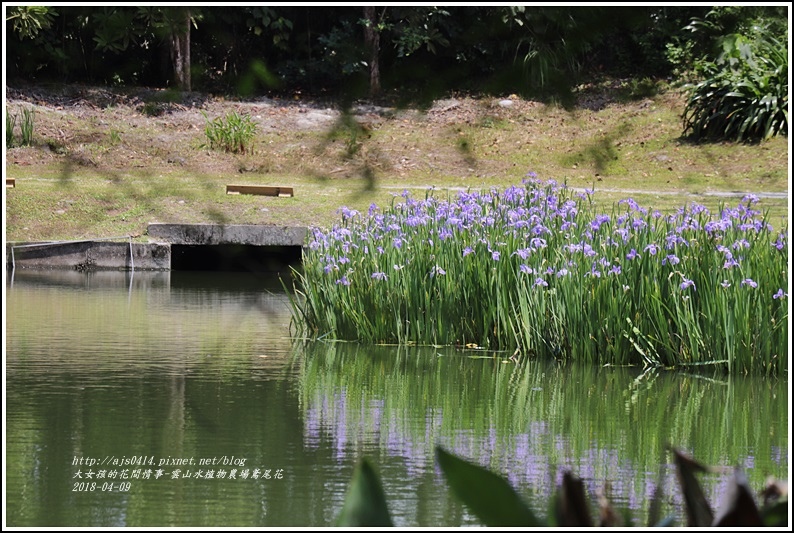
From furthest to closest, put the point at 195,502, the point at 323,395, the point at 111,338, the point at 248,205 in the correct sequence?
the point at 248,205 → the point at 111,338 → the point at 323,395 → the point at 195,502

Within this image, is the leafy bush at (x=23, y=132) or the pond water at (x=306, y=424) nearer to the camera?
the pond water at (x=306, y=424)

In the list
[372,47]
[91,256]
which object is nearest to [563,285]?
[372,47]

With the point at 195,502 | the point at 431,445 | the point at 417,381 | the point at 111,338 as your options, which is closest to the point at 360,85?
the point at 195,502

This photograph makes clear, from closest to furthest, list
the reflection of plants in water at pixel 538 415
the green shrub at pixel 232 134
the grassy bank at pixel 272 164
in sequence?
the reflection of plants in water at pixel 538 415, the grassy bank at pixel 272 164, the green shrub at pixel 232 134

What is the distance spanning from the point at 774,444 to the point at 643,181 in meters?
9.38

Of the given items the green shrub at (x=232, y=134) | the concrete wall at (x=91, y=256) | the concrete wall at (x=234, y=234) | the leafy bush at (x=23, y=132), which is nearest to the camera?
the concrete wall at (x=234, y=234)

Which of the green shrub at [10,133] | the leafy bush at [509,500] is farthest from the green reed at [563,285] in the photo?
the green shrub at [10,133]

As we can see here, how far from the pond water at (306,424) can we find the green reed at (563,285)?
0.20 m

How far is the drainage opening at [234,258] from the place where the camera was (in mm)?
9812

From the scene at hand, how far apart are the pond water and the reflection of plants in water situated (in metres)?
0.01

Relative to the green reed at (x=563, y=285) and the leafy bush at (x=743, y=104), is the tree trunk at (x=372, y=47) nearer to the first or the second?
the green reed at (x=563, y=285)

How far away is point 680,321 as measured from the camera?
4.94 m

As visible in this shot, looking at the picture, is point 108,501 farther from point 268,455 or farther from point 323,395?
point 323,395

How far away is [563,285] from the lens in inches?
202
